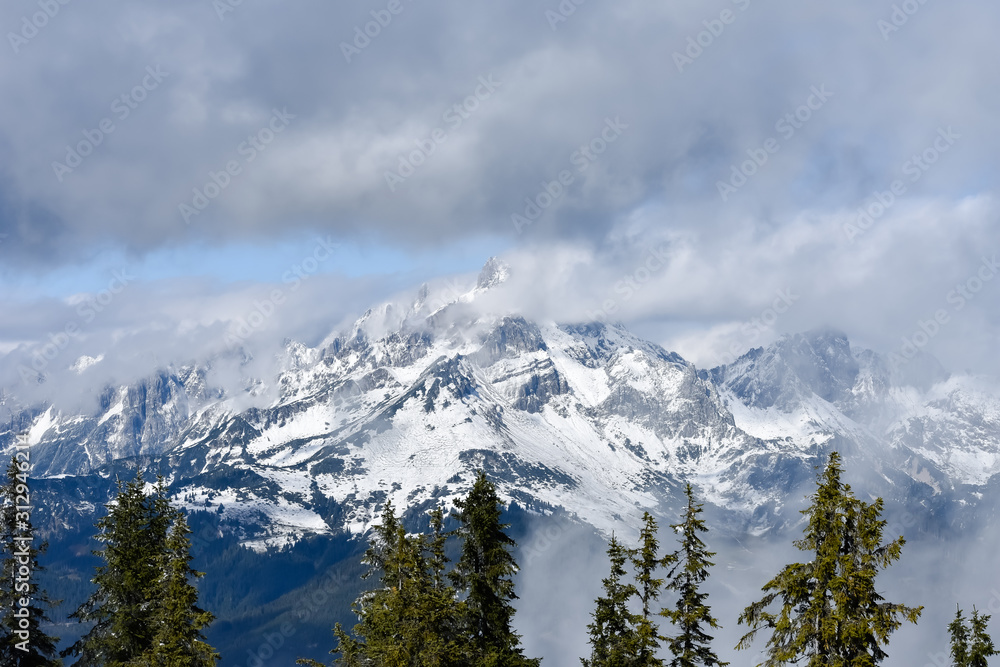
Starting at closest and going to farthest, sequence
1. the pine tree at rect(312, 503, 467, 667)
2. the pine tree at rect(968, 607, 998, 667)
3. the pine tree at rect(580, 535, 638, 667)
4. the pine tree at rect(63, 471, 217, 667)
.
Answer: the pine tree at rect(312, 503, 467, 667) → the pine tree at rect(63, 471, 217, 667) → the pine tree at rect(580, 535, 638, 667) → the pine tree at rect(968, 607, 998, 667)

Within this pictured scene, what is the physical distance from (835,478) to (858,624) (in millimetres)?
5123

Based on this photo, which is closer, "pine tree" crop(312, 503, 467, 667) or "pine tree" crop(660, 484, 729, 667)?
"pine tree" crop(312, 503, 467, 667)

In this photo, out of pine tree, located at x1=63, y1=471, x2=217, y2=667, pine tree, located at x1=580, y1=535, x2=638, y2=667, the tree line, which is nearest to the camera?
the tree line

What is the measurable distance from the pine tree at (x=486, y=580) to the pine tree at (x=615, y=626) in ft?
11.9

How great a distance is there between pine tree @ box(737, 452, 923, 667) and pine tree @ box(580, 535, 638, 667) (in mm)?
10029

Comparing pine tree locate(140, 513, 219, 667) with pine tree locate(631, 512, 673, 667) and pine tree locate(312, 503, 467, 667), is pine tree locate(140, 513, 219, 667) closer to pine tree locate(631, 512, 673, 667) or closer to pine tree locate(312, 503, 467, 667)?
pine tree locate(312, 503, 467, 667)

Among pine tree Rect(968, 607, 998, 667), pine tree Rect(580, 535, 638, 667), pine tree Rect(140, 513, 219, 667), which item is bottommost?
pine tree Rect(140, 513, 219, 667)

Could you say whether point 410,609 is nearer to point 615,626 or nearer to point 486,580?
point 486,580

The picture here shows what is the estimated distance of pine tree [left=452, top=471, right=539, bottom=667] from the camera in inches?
1671

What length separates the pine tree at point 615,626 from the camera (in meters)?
40.7

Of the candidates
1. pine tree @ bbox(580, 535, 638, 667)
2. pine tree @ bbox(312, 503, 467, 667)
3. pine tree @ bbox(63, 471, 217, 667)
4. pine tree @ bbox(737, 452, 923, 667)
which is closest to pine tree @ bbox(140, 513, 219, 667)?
pine tree @ bbox(63, 471, 217, 667)

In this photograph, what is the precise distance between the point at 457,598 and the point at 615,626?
26.9 ft

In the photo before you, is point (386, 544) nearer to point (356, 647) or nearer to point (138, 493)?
point (356, 647)

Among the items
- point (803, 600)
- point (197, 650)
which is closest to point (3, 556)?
point (197, 650)
